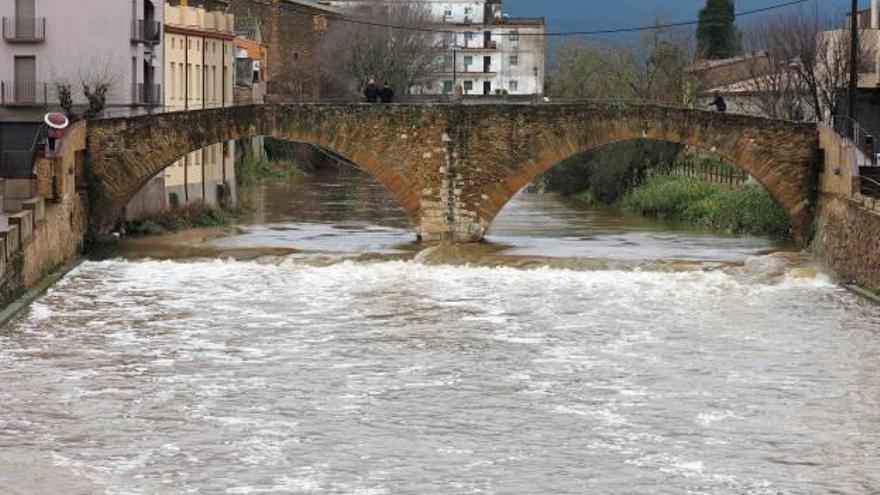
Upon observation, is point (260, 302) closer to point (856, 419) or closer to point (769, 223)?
point (856, 419)

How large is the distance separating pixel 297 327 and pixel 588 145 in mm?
16385

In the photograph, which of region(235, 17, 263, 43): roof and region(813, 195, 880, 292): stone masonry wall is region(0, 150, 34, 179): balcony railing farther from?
region(235, 17, 263, 43): roof

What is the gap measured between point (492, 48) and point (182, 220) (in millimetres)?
84512

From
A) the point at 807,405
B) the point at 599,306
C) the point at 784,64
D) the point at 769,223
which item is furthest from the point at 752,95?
the point at 807,405

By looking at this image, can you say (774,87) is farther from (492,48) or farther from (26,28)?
(492,48)

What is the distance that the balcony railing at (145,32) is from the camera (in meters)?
57.2

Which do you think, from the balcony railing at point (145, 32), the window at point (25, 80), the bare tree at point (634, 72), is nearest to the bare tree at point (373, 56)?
the bare tree at point (634, 72)

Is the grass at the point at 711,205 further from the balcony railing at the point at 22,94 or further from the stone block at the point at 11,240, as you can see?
the stone block at the point at 11,240

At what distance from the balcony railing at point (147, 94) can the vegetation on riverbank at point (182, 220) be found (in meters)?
3.50

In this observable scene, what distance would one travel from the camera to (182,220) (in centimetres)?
5712

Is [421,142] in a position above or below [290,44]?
below

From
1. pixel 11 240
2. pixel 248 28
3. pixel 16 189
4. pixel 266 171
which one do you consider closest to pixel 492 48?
pixel 248 28

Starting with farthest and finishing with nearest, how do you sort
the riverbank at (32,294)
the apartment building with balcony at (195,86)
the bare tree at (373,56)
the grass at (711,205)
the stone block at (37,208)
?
1. the bare tree at (373,56)
2. the apartment building with balcony at (195,86)
3. the grass at (711,205)
4. the stone block at (37,208)
5. the riverbank at (32,294)

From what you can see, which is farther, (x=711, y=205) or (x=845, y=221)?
(x=711, y=205)
